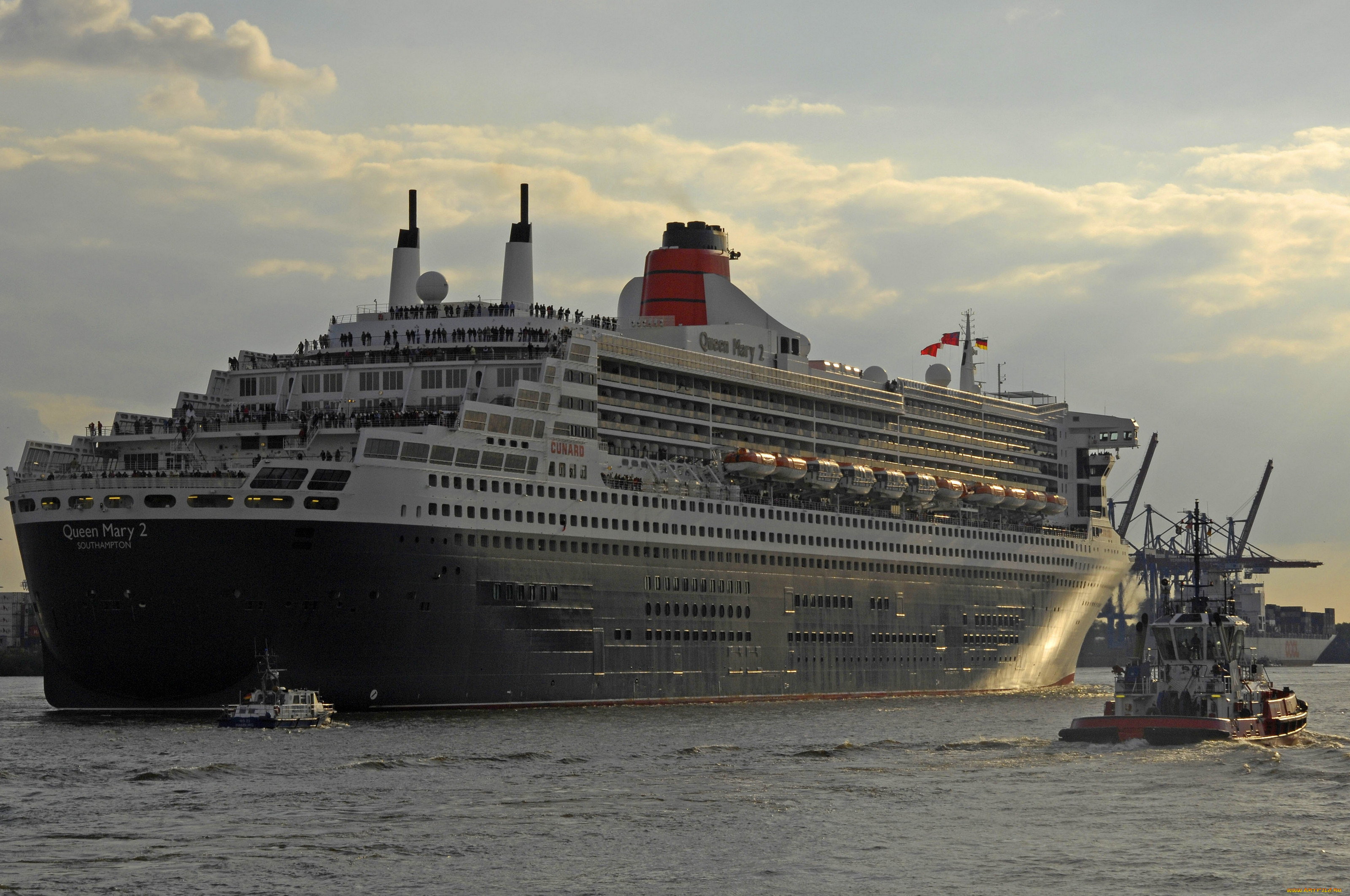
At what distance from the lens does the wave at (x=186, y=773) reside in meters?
48.7

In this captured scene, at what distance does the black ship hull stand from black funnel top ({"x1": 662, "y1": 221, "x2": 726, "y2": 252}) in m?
24.4

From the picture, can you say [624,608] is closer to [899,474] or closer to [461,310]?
[461,310]

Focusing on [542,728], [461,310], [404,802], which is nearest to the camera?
[404,802]

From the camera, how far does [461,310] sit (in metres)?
81.1

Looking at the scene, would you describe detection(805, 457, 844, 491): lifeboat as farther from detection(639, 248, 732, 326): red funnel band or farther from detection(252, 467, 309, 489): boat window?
detection(252, 467, 309, 489): boat window

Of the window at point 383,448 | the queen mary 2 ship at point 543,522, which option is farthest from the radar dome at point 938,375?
the window at point 383,448

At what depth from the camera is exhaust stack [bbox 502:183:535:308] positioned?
84.9 meters

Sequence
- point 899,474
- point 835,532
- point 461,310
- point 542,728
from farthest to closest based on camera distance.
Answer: point 899,474 → point 835,532 → point 461,310 → point 542,728

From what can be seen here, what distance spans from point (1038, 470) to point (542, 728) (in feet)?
193

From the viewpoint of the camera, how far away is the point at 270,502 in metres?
65.1

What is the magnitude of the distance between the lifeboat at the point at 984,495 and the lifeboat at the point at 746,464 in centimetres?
→ 2017

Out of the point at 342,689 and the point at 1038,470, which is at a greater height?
the point at 1038,470

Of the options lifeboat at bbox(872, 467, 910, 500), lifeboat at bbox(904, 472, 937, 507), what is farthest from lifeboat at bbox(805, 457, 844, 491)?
lifeboat at bbox(904, 472, 937, 507)

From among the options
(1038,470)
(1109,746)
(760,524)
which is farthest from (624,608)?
(1038,470)
